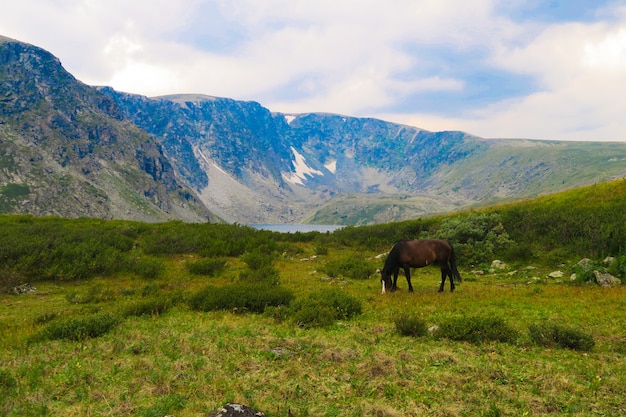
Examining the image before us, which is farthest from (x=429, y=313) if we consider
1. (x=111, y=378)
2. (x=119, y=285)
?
(x=119, y=285)

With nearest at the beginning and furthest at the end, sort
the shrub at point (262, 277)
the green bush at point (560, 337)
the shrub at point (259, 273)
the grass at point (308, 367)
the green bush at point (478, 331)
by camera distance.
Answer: the grass at point (308, 367), the green bush at point (560, 337), the green bush at point (478, 331), the shrub at point (262, 277), the shrub at point (259, 273)

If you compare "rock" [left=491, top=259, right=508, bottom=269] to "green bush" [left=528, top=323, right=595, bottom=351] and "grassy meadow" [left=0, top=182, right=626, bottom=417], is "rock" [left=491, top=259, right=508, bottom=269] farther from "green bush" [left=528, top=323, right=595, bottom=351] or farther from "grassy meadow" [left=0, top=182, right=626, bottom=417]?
"green bush" [left=528, top=323, right=595, bottom=351]

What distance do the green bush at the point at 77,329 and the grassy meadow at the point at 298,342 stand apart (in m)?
0.03

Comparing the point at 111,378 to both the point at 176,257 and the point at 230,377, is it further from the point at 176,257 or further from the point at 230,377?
the point at 176,257

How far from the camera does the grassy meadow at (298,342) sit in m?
6.48

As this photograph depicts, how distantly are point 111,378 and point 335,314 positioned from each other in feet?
21.9

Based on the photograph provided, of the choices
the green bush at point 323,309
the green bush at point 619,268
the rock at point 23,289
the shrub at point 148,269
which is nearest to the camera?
the green bush at point 323,309

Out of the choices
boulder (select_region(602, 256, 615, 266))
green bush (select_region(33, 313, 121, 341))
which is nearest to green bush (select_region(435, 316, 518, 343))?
green bush (select_region(33, 313, 121, 341))

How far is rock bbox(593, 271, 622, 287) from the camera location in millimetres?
16188

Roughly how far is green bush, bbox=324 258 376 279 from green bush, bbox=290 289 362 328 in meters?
7.50

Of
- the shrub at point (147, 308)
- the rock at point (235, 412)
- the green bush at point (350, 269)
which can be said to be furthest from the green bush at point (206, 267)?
the rock at point (235, 412)

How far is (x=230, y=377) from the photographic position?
740 cm

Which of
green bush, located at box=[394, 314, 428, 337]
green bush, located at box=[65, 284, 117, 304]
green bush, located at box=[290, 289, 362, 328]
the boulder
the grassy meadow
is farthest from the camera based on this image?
the boulder

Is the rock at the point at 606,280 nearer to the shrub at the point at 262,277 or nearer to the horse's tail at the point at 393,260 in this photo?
the horse's tail at the point at 393,260
